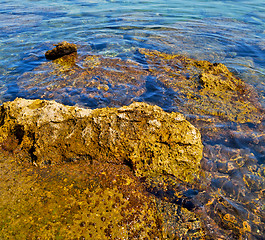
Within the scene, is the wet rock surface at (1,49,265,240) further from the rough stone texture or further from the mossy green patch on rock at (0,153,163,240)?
the mossy green patch on rock at (0,153,163,240)

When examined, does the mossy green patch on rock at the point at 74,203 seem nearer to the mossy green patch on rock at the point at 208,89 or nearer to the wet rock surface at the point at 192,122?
the wet rock surface at the point at 192,122

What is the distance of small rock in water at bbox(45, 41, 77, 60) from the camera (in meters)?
8.73

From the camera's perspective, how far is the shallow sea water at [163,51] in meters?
3.87

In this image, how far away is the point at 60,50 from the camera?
8.75m

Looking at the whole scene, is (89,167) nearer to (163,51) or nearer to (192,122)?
(192,122)

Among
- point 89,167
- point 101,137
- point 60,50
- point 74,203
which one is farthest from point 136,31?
point 74,203

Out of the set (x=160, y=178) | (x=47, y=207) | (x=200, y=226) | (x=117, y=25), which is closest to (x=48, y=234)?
(x=47, y=207)

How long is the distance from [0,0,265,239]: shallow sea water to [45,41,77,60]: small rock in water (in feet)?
1.53

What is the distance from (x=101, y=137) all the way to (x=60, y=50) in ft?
22.8

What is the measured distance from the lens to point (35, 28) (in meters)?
13.9

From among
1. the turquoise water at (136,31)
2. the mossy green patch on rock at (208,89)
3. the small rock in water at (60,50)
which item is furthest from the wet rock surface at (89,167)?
the small rock in water at (60,50)

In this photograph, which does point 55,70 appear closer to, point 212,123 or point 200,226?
point 212,123

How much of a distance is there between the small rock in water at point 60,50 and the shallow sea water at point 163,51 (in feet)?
1.53

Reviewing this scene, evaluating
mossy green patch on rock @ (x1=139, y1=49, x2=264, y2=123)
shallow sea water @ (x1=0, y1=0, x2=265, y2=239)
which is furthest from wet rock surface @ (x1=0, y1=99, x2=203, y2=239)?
mossy green patch on rock @ (x1=139, y1=49, x2=264, y2=123)
